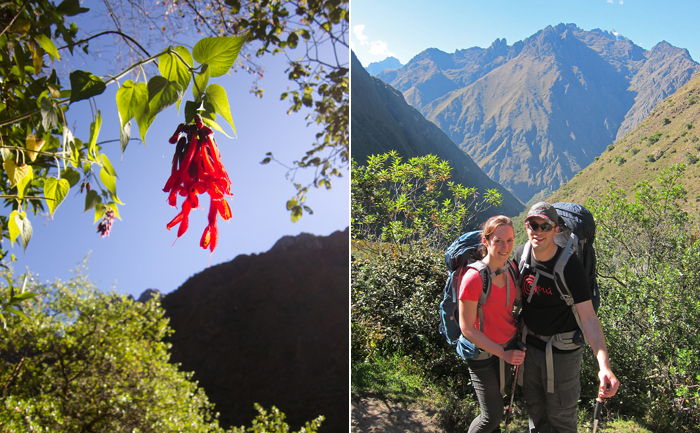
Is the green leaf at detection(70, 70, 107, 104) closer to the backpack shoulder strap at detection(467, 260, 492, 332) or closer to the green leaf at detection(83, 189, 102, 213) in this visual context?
the green leaf at detection(83, 189, 102, 213)

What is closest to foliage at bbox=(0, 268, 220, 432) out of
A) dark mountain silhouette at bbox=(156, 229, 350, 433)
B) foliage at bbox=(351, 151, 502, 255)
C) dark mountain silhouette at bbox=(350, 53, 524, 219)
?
foliage at bbox=(351, 151, 502, 255)

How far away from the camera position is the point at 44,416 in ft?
5.94

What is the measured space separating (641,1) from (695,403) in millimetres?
3599

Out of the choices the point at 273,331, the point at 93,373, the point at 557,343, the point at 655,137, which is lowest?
the point at 273,331

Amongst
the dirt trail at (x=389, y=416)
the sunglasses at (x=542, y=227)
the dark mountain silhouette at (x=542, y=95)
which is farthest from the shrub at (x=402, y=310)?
the dark mountain silhouette at (x=542, y=95)

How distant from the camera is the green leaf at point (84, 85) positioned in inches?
11.6

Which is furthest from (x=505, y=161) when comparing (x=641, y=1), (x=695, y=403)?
(x=695, y=403)

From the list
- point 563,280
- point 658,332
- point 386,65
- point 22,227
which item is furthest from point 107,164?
point 386,65

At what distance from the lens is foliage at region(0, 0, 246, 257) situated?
26 cm

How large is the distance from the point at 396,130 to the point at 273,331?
49.8 ft

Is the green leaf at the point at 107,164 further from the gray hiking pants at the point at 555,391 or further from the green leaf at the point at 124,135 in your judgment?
the gray hiking pants at the point at 555,391

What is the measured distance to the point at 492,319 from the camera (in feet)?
3.15

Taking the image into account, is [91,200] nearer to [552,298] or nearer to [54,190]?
[54,190]

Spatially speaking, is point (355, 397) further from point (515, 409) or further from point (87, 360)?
point (87, 360)
